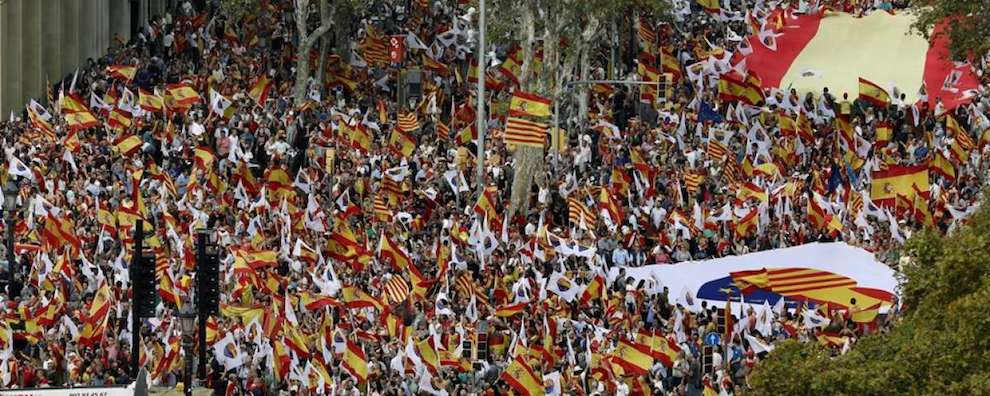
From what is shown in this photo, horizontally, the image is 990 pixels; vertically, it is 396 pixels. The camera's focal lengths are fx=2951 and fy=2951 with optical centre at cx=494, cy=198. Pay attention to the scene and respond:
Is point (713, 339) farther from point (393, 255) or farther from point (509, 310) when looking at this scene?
point (393, 255)

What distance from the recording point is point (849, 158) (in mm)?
61500

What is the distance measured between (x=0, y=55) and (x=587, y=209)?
24374 mm

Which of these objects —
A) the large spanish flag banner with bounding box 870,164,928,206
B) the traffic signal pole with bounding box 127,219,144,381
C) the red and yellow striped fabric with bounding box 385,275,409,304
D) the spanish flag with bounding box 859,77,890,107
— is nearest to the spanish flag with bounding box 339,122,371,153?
the spanish flag with bounding box 859,77,890,107

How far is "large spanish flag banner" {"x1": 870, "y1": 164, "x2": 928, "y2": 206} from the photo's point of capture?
2179 inches

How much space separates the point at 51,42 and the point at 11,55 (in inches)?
101

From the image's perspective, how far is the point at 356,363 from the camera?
45.4 meters

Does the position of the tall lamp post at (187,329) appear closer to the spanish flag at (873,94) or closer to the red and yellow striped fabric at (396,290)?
the red and yellow striped fabric at (396,290)

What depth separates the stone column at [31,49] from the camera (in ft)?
257

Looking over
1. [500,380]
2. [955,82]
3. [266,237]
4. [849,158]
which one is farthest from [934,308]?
[955,82]

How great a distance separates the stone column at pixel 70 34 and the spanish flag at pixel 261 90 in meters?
13.6

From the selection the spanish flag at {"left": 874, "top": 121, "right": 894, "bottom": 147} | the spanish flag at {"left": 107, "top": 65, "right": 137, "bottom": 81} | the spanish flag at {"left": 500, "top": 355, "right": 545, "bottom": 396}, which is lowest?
the spanish flag at {"left": 500, "top": 355, "right": 545, "bottom": 396}

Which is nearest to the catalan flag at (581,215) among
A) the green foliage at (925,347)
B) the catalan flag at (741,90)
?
the catalan flag at (741,90)

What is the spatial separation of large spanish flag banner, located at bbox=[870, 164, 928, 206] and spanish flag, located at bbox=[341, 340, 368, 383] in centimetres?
1390

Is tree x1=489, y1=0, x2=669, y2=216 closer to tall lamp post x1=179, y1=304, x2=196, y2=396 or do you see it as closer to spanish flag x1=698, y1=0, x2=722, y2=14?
spanish flag x1=698, y1=0, x2=722, y2=14
